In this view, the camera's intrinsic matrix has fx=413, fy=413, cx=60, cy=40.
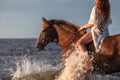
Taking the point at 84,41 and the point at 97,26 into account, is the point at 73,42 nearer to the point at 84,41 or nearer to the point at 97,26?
the point at 84,41

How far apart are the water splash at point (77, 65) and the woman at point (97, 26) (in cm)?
28

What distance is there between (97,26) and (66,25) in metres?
1.49

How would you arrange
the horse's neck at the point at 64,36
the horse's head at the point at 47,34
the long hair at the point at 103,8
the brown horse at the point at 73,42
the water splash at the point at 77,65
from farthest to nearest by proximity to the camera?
the horse's head at the point at 47,34 < the horse's neck at the point at 64,36 < the water splash at the point at 77,65 < the brown horse at the point at 73,42 < the long hair at the point at 103,8

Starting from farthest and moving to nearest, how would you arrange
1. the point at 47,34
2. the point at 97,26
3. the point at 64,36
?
1. the point at 47,34
2. the point at 64,36
3. the point at 97,26

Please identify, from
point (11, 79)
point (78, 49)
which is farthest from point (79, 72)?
point (11, 79)

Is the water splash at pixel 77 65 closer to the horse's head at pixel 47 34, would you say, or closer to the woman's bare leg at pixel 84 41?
the woman's bare leg at pixel 84 41

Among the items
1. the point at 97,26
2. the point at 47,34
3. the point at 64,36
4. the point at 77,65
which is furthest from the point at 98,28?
the point at 47,34

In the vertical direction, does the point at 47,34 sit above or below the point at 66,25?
below

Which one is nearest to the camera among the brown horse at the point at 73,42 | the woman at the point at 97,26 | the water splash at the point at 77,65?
the woman at the point at 97,26

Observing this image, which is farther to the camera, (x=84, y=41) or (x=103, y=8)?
(x=84, y=41)

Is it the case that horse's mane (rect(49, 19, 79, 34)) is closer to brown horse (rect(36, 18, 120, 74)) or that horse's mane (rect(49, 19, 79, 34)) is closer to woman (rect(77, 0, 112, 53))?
brown horse (rect(36, 18, 120, 74))

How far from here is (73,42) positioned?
12898 mm

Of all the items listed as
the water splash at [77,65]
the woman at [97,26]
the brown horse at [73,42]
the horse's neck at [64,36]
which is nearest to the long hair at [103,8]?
the woman at [97,26]

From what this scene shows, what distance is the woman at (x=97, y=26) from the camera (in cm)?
1196
